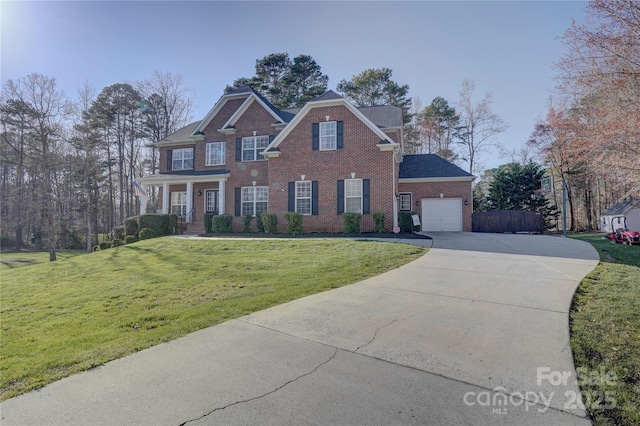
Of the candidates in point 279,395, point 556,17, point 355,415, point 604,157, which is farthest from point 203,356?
point 556,17

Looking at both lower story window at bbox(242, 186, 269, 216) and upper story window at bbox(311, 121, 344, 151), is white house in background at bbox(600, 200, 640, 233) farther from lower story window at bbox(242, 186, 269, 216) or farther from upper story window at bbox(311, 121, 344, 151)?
lower story window at bbox(242, 186, 269, 216)

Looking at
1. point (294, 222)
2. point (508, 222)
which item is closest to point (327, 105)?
point (294, 222)

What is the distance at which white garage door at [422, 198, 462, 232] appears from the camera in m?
19.6

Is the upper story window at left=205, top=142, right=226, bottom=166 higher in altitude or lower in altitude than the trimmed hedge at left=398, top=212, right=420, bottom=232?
higher

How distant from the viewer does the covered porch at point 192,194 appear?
65.6 ft

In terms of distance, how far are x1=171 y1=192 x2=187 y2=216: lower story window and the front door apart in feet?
5.39

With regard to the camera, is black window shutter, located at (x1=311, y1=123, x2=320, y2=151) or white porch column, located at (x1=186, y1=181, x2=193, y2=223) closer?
black window shutter, located at (x1=311, y1=123, x2=320, y2=151)

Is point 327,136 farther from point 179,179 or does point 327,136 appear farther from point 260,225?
point 179,179

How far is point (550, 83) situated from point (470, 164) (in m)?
27.1

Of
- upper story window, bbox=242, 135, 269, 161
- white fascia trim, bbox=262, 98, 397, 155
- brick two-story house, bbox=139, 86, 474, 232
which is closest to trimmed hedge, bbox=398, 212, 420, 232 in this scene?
brick two-story house, bbox=139, 86, 474, 232

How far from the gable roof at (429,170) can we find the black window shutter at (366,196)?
449 centimetres

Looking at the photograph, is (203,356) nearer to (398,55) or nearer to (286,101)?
(398,55)

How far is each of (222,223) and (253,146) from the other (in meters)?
5.10

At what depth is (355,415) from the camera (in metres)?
2.49
